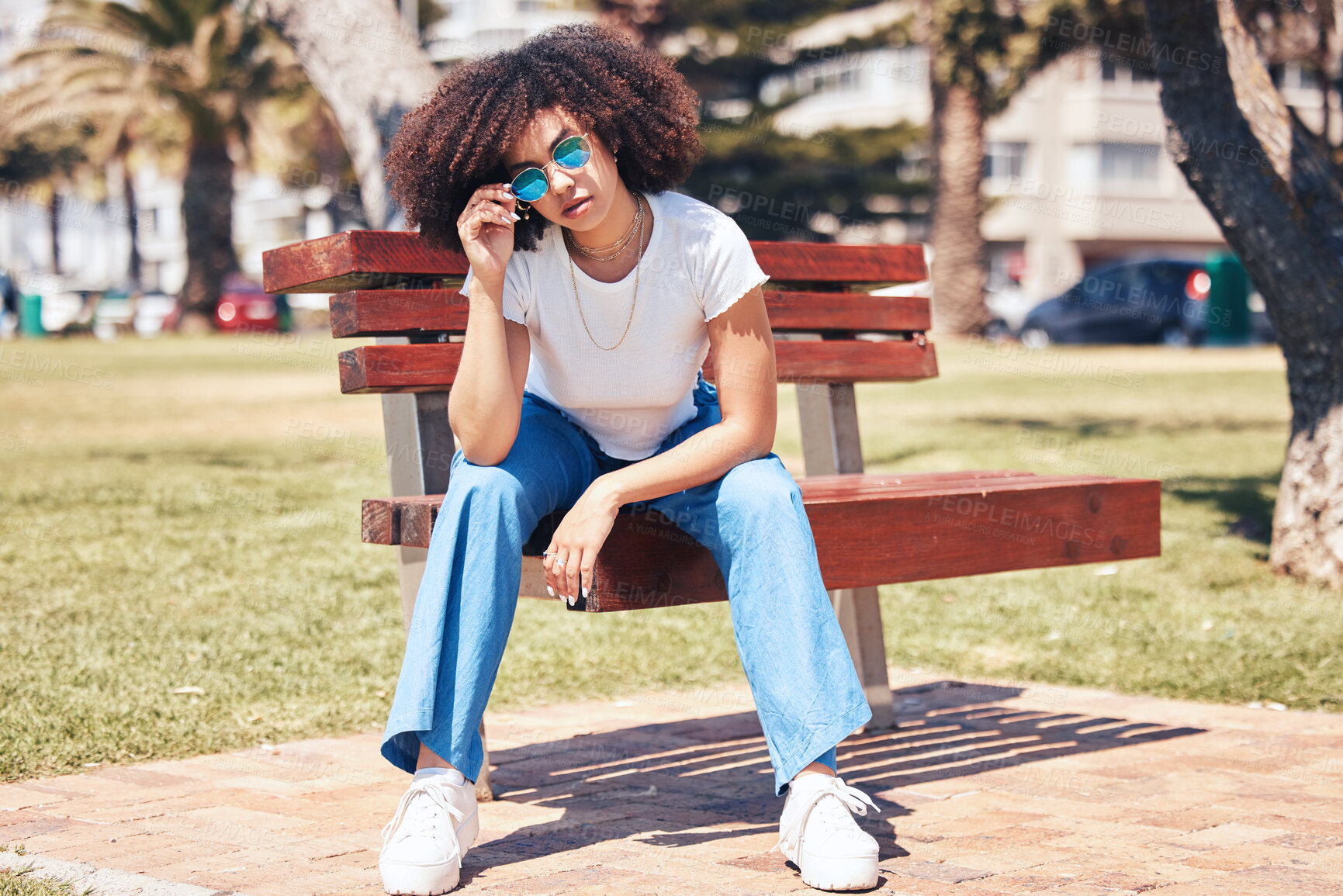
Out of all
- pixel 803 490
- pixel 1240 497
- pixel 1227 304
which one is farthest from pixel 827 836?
pixel 1227 304

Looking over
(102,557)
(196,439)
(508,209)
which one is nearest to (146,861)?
(508,209)

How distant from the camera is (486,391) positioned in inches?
99.6

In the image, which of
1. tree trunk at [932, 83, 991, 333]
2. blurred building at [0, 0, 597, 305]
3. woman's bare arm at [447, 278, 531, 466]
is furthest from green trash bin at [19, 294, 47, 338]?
woman's bare arm at [447, 278, 531, 466]

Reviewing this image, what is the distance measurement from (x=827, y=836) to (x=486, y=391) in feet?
3.07

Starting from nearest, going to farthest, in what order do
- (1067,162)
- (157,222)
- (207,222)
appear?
(207,222) < (1067,162) < (157,222)

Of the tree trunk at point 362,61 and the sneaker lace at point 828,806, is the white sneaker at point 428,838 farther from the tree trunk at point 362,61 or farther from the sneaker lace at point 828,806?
the tree trunk at point 362,61

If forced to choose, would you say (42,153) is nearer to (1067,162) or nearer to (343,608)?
(1067,162)

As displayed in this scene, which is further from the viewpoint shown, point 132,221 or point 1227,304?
point 132,221

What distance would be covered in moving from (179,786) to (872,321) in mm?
1930

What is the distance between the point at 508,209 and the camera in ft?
8.47

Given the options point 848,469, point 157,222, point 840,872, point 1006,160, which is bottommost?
point 840,872

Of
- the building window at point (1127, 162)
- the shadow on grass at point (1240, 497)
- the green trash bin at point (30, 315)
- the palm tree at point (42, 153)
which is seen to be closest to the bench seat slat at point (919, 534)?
the shadow on grass at point (1240, 497)

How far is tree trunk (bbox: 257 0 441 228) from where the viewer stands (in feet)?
25.4

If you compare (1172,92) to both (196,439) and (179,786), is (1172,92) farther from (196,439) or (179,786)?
(196,439)
